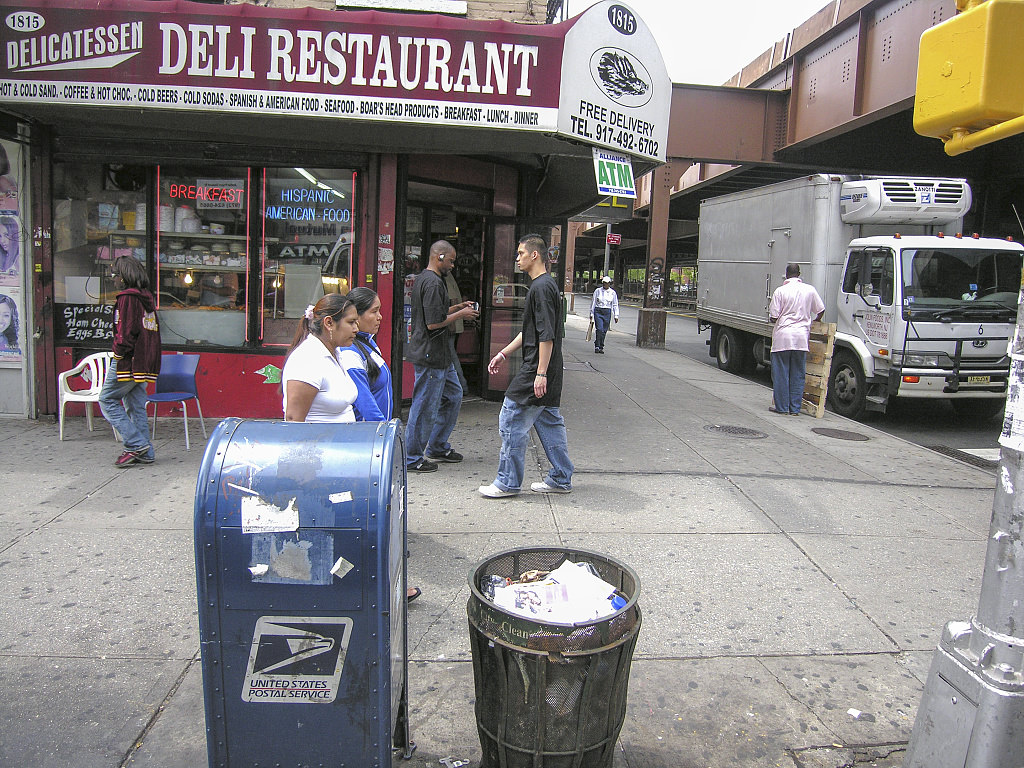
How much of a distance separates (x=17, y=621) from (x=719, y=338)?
45.2ft

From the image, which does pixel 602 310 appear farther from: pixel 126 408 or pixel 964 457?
pixel 126 408

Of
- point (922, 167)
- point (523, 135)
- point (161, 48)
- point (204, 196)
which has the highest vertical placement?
point (922, 167)

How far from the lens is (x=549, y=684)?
2.26 m

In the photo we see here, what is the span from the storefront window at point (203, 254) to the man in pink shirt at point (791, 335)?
650 centimetres

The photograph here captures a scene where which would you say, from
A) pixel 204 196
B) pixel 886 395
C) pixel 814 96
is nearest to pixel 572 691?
pixel 204 196

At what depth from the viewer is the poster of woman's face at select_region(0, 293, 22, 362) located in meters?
7.28

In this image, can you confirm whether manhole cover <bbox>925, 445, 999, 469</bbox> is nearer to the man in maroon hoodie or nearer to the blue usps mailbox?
the blue usps mailbox

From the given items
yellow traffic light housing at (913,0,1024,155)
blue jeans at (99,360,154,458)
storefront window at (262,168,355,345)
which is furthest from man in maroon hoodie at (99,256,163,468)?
yellow traffic light housing at (913,0,1024,155)

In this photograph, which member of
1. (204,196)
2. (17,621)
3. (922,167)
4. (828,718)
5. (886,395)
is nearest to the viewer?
(828,718)

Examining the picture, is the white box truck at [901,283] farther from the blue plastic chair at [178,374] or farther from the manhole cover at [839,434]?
the blue plastic chair at [178,374]

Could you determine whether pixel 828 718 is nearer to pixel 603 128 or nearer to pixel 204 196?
pixel 603 128

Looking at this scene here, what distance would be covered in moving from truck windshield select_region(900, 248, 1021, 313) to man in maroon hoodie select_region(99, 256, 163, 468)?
835 centimetres

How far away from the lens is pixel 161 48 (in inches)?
240

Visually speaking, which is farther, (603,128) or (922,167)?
(922,167)
